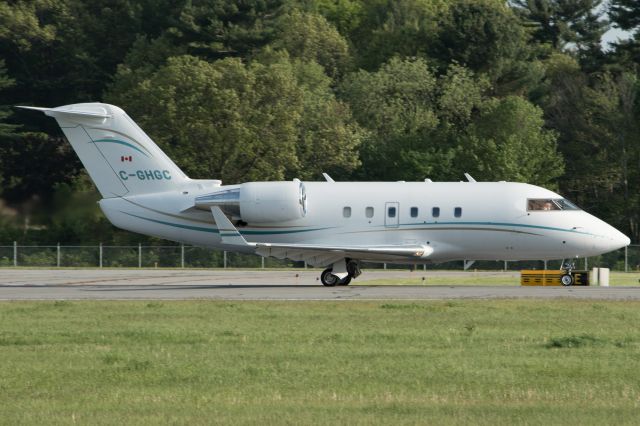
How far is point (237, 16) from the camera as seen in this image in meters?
92.2

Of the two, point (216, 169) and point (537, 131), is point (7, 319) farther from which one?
point (537, 131)

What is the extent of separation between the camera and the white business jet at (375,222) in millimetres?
40125

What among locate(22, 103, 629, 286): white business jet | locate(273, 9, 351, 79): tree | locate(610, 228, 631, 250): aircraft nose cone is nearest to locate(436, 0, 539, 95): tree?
locate(273, 9, 351, 79): tree

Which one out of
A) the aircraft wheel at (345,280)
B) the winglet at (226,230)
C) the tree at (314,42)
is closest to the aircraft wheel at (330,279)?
the aircraft wheel at (345,280)

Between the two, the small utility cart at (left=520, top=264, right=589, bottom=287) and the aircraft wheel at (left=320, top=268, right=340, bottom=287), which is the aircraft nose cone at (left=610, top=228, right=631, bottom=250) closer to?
the small utility cart at (left=520, top=264, right=589, bottom=287)

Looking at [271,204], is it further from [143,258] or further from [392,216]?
[143,258]

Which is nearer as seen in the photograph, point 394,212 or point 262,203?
point 262,203

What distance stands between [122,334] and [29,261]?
42840mm

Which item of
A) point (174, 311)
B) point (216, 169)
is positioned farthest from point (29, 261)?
point (174, 311)

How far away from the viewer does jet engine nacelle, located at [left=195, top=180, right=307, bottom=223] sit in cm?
4019

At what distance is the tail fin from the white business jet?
12.0 inches

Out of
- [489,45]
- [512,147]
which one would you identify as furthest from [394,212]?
[489,45]

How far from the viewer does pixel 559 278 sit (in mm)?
42344

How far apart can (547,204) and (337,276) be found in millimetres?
6979
